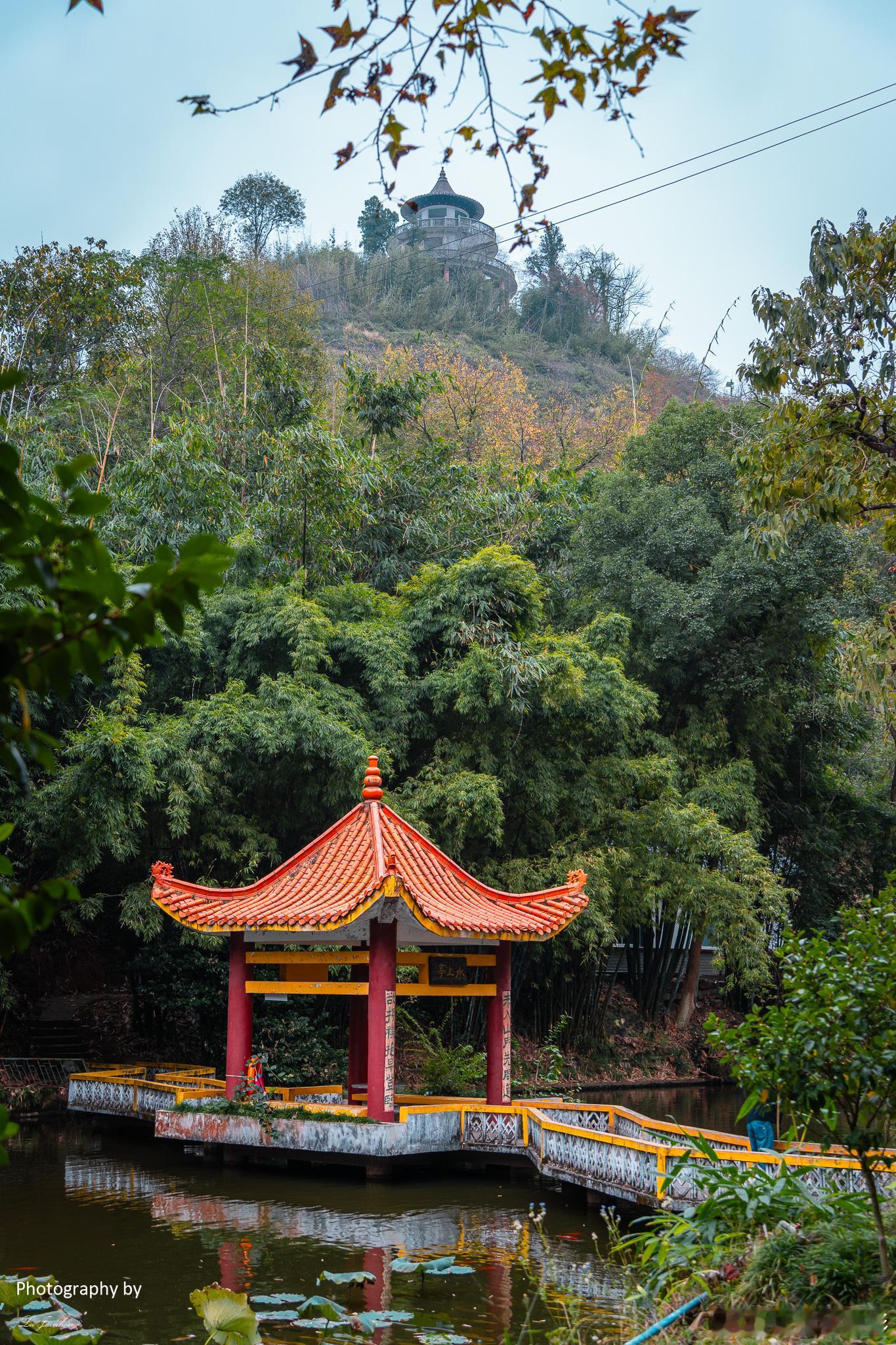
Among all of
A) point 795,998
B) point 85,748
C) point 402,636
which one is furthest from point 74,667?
point 402,636

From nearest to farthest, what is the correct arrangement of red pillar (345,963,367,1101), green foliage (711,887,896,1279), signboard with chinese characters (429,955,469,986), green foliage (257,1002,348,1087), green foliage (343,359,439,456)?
green foliage (711,887,896,1279) → signboard with chinese characters (429,955,469,986) → red pillar (345,963,367,1101) → green foliage (257,1002,348,1087) → green foliage (343,359,439,456)

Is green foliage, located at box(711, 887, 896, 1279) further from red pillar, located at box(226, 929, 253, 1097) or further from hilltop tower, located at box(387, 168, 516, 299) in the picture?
hilltop tower, located at box(387, 168, 516, 299)

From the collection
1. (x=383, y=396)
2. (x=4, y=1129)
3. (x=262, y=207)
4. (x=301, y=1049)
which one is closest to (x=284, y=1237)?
(x=301, y=1049)

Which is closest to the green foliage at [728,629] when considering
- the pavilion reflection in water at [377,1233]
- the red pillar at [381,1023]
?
the red pillar at [381,1023]

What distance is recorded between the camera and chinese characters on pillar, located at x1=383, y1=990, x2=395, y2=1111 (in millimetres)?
11281

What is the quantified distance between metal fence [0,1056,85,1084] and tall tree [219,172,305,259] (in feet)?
142

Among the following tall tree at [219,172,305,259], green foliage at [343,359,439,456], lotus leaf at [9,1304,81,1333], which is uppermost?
tall tree at [219,172,305,259]

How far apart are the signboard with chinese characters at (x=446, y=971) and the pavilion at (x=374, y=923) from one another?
1 centimetres

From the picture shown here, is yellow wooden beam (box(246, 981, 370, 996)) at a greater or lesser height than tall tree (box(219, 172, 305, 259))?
lesser

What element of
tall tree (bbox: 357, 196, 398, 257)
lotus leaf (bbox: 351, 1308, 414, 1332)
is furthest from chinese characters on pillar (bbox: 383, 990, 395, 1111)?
tall tree (bbox: 357, 196, 398, 257)

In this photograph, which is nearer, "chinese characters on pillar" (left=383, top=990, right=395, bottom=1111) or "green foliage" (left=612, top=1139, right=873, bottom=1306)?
"green foliage" (left=612, top=1139, right=873, bottom=1306)

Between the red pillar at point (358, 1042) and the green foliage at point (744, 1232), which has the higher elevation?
the green foliage at point (744, 1232)

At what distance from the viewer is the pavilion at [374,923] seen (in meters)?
11.4

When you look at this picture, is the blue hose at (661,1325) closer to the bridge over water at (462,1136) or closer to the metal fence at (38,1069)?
the bridge over water at (462,1136)
